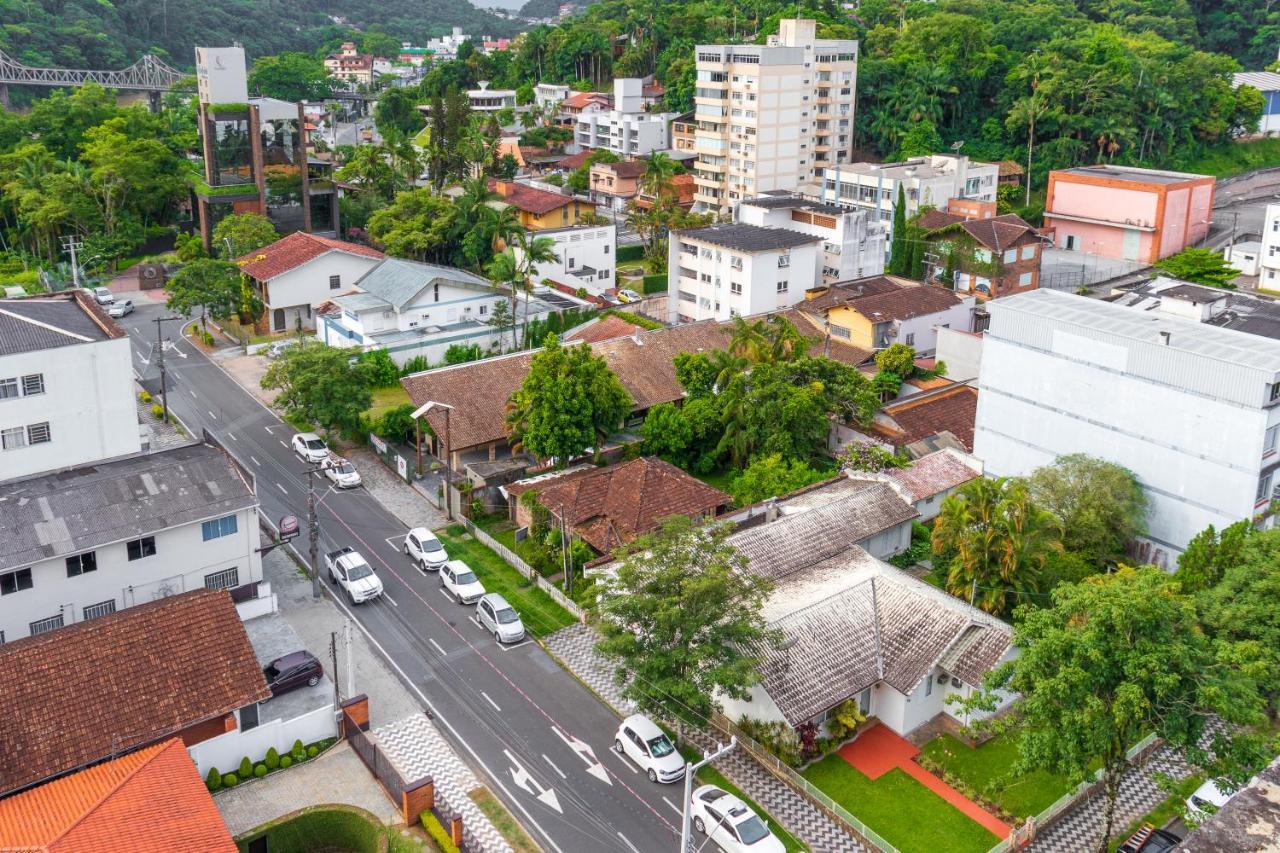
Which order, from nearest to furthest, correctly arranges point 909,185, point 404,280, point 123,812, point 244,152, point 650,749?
point 123,812 → point 650,749 → point 404,280 → point 244,152 → point 909,185

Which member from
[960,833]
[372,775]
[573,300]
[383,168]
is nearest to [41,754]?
[372,775]

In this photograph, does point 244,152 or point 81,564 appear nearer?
point 81,564

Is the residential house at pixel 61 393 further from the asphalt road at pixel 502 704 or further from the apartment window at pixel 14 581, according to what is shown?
the apartment window at pixel 14 581

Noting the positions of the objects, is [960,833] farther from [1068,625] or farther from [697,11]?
[697,11]

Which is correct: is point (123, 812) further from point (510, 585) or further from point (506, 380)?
point (506, 380)

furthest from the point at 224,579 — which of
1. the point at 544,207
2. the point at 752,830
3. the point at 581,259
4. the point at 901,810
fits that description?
the point at 544,207

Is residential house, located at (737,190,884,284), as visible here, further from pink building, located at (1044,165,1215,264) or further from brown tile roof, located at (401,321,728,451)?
pink building, located at (1044,165,1215,264)

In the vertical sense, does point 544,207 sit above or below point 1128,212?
below
